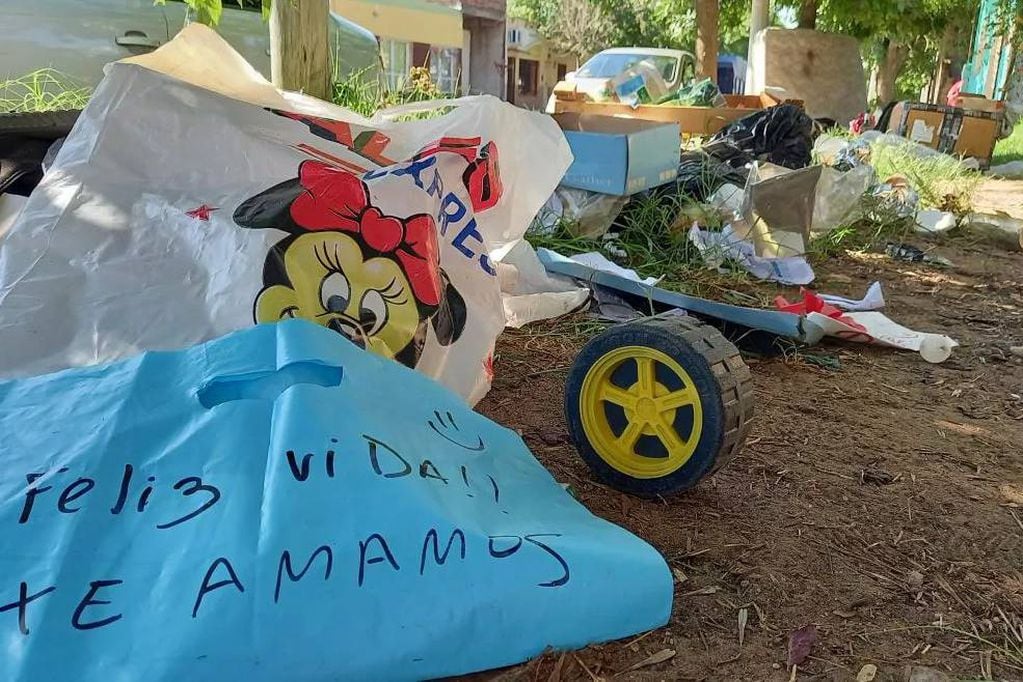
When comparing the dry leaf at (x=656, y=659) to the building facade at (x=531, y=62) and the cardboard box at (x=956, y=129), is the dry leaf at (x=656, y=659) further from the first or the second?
the building facade at (x=531, y=62)

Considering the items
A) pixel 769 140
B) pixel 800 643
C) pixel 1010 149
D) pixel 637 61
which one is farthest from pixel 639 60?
pixel 800 643

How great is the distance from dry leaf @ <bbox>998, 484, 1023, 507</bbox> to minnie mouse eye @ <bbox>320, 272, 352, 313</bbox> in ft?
4.26

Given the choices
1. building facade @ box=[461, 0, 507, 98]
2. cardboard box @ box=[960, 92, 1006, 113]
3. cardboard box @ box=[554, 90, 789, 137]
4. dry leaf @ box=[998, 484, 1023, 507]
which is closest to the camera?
dry leaf @ box=[998, 484, 1023, 507]

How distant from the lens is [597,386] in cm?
146

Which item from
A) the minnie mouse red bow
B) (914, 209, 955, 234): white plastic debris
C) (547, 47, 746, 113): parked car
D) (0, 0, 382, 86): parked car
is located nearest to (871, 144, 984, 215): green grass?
(914, 209, 955, 234): white plastic debris

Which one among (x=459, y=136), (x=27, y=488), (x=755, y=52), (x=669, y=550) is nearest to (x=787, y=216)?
(x=459, y=136)

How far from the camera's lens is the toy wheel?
1.33 meters

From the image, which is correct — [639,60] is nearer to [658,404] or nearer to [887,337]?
[887,337]

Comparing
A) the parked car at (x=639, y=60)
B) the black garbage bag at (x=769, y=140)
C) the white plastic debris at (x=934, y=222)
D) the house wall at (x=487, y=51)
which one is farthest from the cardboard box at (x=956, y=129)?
the house wall at (x=487, y=51)

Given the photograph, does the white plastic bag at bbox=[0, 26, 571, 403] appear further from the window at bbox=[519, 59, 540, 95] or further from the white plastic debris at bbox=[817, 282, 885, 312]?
the window at bbox=[519, 59, 540, 95]

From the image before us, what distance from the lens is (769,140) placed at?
4859 millimetres

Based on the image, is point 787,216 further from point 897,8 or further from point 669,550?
point 897,8

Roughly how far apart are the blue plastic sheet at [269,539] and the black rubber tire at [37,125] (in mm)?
1334

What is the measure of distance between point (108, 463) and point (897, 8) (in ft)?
44.4
